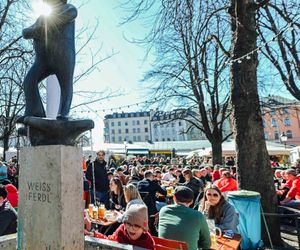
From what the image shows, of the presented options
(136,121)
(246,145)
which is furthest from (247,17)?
(136,121)

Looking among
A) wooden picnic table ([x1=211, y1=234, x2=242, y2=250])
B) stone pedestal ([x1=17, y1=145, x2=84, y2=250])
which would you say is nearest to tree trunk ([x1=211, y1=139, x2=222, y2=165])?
wooden picnic table ([x1=211, y1=234, x2=242, y2=250])

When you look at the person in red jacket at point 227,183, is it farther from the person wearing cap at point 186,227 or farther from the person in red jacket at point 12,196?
the person in red jacket at point 12,196

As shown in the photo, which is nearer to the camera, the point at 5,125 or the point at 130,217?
the point at 130,217

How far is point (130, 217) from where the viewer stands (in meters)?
3.04

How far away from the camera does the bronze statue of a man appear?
2957mm

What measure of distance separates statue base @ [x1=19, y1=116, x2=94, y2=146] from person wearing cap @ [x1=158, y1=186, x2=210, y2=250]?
1.61 metres

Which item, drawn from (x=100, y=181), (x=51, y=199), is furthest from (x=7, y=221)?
(x=100, y=181)

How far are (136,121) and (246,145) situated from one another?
10687 cm

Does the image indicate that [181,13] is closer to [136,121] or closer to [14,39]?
[14,39]

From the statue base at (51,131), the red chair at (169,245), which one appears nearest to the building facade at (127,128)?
the red chair at (169,245)

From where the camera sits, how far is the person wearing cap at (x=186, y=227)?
3.44 metres

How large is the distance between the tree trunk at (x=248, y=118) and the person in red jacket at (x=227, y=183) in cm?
152

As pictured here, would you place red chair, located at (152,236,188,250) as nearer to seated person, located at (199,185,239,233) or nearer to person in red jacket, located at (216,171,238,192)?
seated person, located at (199,185,239,233)

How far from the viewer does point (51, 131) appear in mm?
2705
